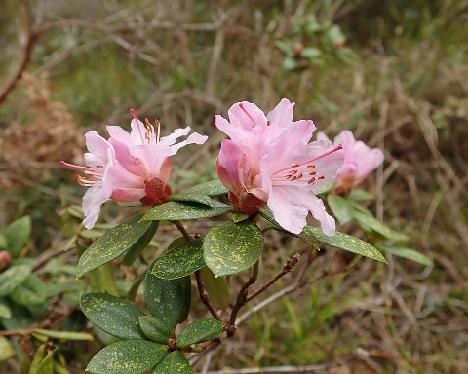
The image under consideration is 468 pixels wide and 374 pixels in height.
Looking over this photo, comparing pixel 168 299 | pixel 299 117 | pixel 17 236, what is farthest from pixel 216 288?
pixel 299 117

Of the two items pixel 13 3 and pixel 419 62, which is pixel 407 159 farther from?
pixel 13 3

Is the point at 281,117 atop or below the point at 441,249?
atop

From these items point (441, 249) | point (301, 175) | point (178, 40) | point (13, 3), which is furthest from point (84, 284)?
point (13, 3)

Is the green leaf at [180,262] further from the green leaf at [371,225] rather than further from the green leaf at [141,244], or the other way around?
the green leaf at [371,225]

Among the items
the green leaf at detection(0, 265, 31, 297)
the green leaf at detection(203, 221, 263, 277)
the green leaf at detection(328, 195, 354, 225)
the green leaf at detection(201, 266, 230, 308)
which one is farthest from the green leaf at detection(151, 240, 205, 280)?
the green leaf at detection(0, 265, 31, 297)

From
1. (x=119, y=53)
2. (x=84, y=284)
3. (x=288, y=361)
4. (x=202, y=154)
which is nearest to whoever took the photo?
(x=84, y=284)

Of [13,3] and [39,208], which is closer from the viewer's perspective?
[39,208]

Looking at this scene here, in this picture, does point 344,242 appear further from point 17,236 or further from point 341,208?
point 17,236
